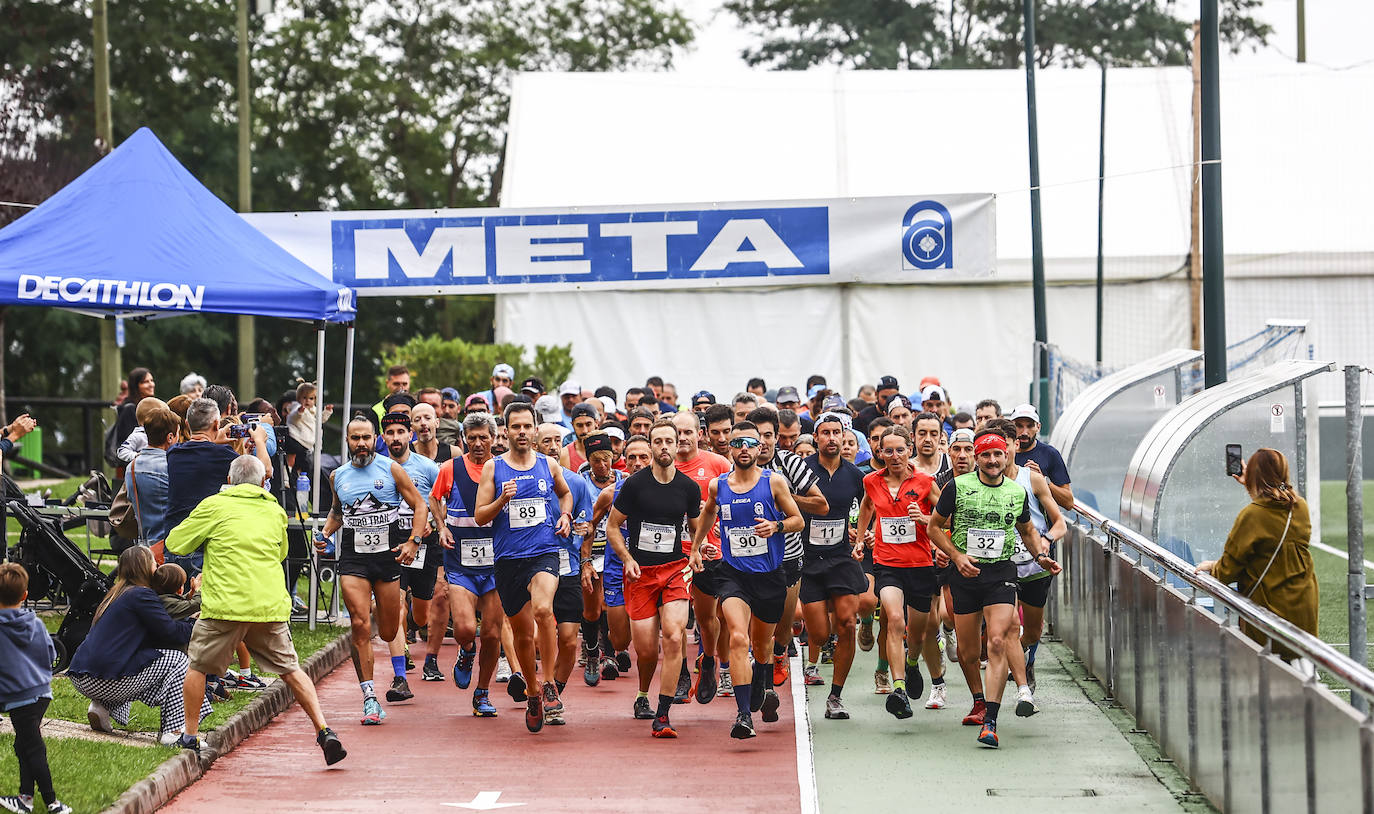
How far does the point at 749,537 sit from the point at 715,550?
248 millimetres

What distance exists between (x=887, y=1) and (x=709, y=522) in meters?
45.2

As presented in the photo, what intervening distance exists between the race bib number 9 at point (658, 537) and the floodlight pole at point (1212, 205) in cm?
423

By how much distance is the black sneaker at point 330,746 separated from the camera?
9758 millimetres

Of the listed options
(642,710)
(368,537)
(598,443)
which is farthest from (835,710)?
(368,537)

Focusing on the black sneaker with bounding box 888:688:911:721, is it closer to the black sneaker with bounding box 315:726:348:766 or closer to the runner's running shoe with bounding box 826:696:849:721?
the runner's running shoe with bounding box 826:696:849:721

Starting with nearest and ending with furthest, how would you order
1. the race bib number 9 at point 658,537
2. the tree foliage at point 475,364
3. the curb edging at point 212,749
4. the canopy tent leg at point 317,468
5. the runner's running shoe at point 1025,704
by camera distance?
1. the curb edging at point 212,749
2. the runner's running shoe at point 1025,704
3. the race bib number 9 at point 658,537
4. the canopy tent leg at point 317,468
5. the tree foliage at point 475,364

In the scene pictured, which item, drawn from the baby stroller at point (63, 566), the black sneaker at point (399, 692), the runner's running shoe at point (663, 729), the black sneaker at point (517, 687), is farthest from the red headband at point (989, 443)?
the baby stroller at point (63, 566)

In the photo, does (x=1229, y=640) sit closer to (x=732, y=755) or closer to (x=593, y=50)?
(x=732, y=755)

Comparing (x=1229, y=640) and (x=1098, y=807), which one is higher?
(x=1229, y=640)

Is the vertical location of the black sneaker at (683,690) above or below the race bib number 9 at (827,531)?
below

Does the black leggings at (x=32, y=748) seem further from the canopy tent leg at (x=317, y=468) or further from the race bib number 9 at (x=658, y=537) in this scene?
the canopy tent leg at (x=317, y=468)

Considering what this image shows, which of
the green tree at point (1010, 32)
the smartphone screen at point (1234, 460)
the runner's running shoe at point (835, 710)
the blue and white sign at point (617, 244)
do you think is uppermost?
the green tree at point (1010, 32)

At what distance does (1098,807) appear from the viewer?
887 cm

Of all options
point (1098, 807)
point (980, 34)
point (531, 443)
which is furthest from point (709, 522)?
point (980, 34)
